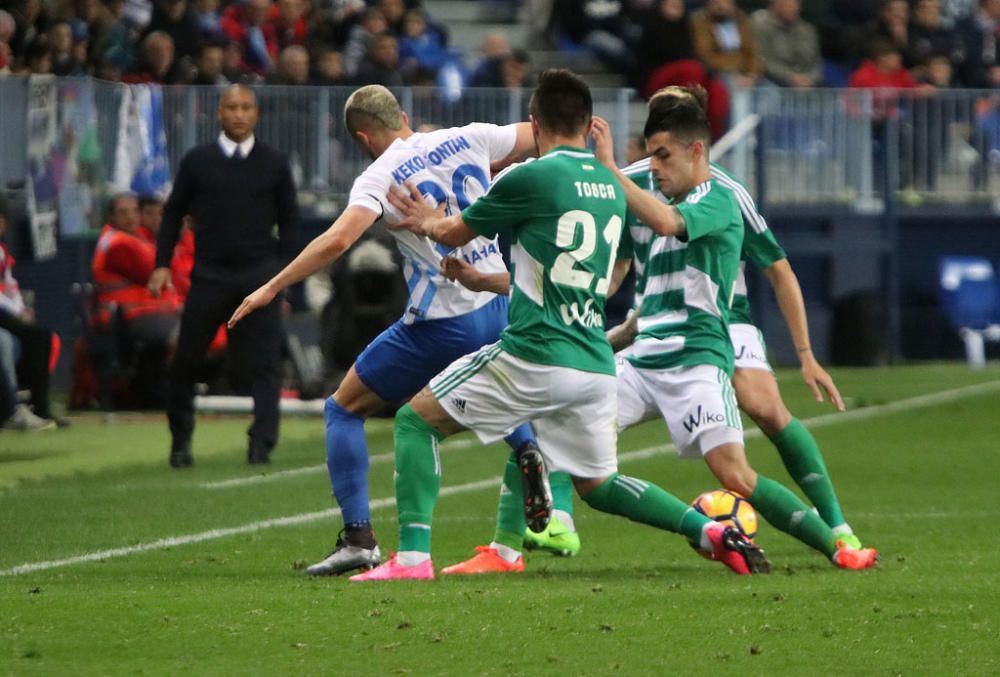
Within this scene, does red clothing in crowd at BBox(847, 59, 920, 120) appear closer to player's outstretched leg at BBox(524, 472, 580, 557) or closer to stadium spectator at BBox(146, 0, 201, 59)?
stadium spectator at BBox(146, 0, 201, 59)

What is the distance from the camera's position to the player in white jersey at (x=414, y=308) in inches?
332

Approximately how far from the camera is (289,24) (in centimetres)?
2180

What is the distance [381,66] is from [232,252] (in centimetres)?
839

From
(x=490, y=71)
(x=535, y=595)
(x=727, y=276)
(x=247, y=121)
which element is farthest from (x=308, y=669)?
(x=490, y=71)

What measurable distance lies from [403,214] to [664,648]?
2173 millimetres

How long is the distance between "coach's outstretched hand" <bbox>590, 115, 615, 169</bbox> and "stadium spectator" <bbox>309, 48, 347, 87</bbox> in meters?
13.2

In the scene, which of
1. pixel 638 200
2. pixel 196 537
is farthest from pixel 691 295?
pixel 196 537

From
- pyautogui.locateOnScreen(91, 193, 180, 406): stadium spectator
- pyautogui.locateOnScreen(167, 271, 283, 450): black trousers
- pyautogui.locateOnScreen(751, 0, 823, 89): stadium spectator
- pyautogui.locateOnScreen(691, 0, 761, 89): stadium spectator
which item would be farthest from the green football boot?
pyautogui.locateOnScreen(751, 0, 823, 89): stadium spectator

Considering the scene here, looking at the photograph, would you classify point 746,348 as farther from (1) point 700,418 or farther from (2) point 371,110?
(2) point 371,110

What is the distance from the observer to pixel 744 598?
7.68 m

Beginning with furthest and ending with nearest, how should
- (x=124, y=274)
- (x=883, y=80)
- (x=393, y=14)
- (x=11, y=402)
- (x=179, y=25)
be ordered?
(x=883, y=80), (x=393, y=14), (x=179, y=25), (x=124, y=274), (x=11, y=402)

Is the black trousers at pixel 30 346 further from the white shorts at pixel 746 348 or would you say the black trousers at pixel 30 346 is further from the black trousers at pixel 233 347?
the white shorts at pixel 746 348

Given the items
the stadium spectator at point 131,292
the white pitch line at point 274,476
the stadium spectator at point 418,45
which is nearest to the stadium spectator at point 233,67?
the stadium spectator at point 418,45

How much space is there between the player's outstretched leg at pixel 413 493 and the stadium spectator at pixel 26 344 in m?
7.75
